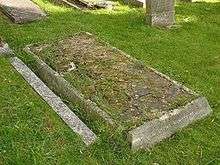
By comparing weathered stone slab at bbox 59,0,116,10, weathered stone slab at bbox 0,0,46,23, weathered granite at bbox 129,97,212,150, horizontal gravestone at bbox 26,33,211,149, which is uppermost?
weathered stone slab at bbox 0,0,46,23

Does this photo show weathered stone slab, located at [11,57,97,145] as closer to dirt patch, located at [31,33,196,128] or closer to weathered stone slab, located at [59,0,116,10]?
dirt patch, located at [31,33,196,128]

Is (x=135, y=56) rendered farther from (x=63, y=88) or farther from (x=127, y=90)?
(x=63, y=88)

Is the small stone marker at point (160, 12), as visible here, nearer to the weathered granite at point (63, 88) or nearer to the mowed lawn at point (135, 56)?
the mowed lawn at point (135, 56)

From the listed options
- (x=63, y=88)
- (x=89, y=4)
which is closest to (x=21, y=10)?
(x=89, y=4)

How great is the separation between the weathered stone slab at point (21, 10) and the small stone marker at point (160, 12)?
249 cm

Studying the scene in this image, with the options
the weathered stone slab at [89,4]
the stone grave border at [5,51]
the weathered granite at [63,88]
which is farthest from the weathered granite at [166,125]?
the weathered stone slab at [89,4]

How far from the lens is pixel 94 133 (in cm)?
567

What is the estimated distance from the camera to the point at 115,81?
21.1 ft

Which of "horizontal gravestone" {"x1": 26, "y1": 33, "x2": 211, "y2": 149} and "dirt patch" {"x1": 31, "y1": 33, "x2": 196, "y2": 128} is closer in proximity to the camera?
"horizontal gravestone" {"x1": 26, "y1": 33, "x2": 211, "y2": 149}

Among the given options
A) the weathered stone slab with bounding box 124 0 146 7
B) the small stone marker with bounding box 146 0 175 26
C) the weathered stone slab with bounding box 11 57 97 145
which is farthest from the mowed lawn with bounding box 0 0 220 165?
the weathered stone slab with bounding box 124 0 146 7

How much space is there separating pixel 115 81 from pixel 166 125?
1.14m

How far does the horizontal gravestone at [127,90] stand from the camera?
567 centimetres

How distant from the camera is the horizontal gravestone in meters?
5.67

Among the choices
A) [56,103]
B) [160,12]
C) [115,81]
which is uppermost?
[160,12]
